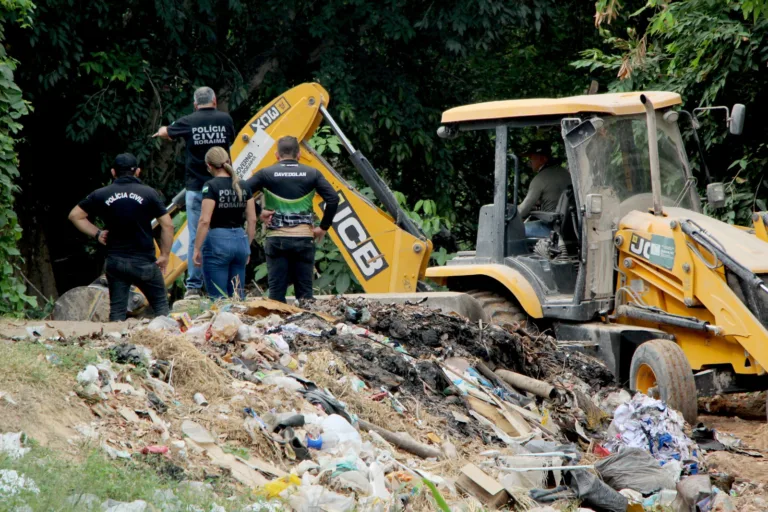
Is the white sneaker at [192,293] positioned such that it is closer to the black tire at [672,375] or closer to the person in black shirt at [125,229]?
the person in black shirt at [125,229]

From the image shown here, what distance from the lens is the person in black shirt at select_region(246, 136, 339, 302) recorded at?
10.2m

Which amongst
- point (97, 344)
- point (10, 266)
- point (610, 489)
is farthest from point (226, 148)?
point (610, 489)

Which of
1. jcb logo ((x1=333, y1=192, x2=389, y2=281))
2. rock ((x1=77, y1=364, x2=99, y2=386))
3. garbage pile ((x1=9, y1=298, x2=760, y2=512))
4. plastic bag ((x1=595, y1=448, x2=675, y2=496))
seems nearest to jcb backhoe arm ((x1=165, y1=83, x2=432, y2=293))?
jcb logo ((x1=333, y1=192, x2=389, y2=281))

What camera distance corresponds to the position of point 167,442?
596cm

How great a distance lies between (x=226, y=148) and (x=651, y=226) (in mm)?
4106

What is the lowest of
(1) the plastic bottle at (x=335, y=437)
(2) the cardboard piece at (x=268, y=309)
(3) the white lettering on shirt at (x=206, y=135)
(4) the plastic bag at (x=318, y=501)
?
(4) the plastic bag at (x=318, y=501)

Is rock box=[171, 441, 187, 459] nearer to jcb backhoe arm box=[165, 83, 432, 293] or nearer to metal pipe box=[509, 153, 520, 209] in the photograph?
metal pipe box=[509, 153, 520, 209]

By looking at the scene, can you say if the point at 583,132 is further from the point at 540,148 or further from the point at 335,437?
the point at 335,437

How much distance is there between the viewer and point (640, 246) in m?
9.63

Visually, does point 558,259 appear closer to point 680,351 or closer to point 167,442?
point 680,351

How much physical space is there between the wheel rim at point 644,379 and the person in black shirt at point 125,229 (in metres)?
4.26

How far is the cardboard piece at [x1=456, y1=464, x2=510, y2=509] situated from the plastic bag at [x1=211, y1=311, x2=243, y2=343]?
2.15 m

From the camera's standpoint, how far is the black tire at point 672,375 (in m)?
8.66

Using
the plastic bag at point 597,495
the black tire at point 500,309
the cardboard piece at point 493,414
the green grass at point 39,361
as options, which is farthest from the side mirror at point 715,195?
the green grass at point 39,361
